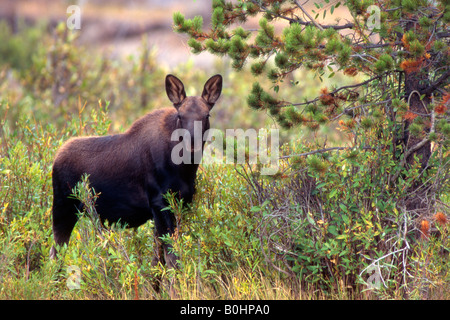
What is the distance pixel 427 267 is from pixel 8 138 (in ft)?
19.2

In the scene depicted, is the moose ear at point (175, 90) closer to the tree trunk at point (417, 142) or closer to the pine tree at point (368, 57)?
the pine tree at point (368, 57)

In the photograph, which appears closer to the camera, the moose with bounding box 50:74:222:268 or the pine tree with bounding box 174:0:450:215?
the pine tree with bounding box 174:0:450:215

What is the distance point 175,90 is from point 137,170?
1.07 meters

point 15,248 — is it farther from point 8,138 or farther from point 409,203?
point 409,203

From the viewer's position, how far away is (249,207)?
6.99m

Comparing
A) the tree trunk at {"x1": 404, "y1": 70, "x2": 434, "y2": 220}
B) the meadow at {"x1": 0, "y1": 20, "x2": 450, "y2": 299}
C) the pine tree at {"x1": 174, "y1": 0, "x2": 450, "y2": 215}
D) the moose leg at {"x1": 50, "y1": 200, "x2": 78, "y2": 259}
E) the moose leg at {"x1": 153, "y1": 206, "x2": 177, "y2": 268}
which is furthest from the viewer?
the moose leg at {"x1": 50, "y1": 200, "x2": 78, "y2": 259}

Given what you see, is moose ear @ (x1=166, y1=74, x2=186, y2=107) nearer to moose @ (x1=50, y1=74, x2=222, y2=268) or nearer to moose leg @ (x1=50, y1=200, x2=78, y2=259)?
moose @ (x1=50, y1=74, x2=222, y2=268)

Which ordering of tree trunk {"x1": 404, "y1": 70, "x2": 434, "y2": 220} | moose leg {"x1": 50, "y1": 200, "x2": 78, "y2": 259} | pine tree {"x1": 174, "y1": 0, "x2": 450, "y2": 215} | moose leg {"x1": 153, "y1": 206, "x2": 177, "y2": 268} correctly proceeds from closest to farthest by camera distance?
pine tree {"x1": 174, "y1": 0, "x2": 450, "y2": 215} < tree trunk {"x1": 404, "y1": 70, "x2": 434, "y2": 220} < moose leg {"x1": 153, "y1": 206, "x2": 177, "y2": 268} < moose leg {"x1": 50, "y1": 200, "x2": 78, "y2": 259}

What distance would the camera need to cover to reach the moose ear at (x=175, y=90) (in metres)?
7.25

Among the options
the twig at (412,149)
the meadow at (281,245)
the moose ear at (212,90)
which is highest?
the moose ear at (212,90)

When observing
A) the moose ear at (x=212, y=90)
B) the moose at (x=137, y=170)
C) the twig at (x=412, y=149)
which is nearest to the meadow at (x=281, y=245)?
the twig at (x=412, y=149)

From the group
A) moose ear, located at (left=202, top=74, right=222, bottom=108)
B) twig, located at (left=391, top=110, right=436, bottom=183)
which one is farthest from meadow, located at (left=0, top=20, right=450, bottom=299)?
moose ear, located at (left=202, top=74, right=222, bottom=108)

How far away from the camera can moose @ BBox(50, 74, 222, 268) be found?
23.8 feet

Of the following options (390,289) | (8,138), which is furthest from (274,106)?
(8,138)
